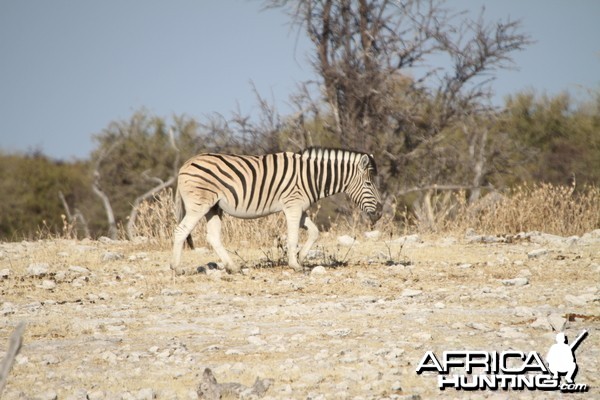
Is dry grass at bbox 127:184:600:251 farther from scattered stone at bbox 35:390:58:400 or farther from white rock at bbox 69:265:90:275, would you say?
scattered stone at bbox 35:390:58:400

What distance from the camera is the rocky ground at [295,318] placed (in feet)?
20.5

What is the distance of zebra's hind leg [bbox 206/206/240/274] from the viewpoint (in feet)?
38.4

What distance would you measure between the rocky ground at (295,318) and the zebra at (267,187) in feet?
2.10

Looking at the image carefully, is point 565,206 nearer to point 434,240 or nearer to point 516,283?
point 434,240

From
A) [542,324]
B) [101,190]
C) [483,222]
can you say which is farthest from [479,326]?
[101,190]

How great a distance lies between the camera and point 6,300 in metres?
10.2

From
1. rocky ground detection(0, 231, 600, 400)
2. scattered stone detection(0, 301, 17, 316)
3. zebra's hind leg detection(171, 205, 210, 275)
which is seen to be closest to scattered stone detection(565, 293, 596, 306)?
rocky ground detection(0, 231, 600, 400)

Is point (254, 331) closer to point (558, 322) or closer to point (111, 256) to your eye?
point (558, 322)

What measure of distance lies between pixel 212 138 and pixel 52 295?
12.3m

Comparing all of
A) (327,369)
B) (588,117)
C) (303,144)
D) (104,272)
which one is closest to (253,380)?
(327,369)

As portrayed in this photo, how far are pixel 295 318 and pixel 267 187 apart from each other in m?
3.64

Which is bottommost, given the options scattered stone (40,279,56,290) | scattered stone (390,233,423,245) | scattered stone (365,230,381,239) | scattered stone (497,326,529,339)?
scattered stone (497,326,529,339)

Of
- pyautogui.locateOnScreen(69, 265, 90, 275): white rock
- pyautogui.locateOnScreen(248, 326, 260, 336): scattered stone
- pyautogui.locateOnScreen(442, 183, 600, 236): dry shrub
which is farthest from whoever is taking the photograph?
pyautogui.locateOnScreen(442, 183, 600, 236): dry shrub

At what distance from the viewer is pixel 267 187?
469 inches
